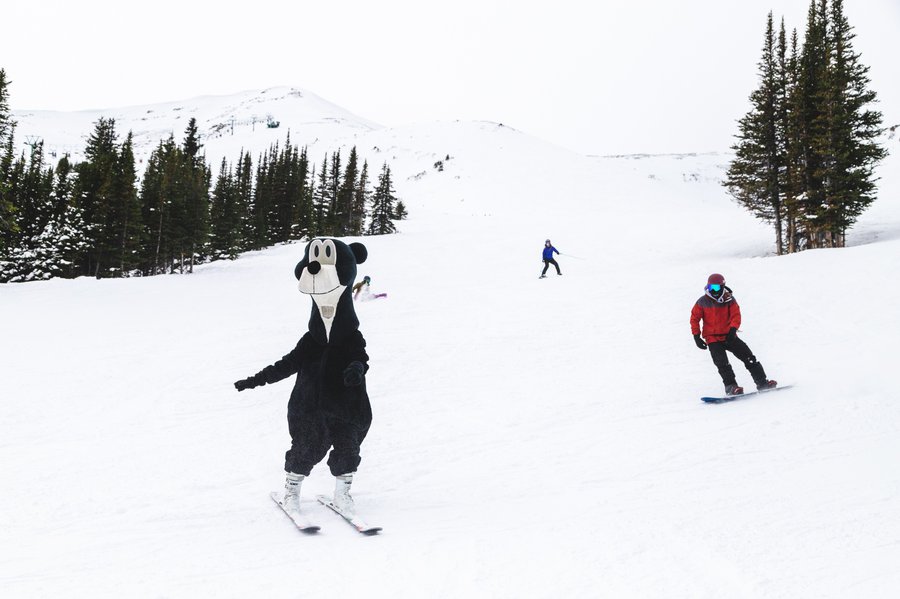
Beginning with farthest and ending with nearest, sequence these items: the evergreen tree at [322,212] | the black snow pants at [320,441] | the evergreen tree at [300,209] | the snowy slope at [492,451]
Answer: the evergreen tree at [322,212] < the evergreen tree at [300,209] < the black snow pants at [320,441] < the snowy slope at [492,451]

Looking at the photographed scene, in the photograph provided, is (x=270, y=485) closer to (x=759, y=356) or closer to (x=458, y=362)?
(x=458, y=362)

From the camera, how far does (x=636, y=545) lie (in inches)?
147

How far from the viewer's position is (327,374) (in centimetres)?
444

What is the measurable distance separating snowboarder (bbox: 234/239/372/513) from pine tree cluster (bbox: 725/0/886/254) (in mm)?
25926

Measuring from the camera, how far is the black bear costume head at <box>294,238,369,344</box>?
454 cm

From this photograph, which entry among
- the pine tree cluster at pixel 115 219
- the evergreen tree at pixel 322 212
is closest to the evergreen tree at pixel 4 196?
the pine tree cluster at pixel 115 219

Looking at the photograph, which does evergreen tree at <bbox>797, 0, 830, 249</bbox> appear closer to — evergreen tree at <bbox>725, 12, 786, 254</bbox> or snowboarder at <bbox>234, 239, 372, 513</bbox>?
evergreen tree at <bbox>725, 12, 786, 254</bbox>

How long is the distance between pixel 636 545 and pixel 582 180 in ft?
284

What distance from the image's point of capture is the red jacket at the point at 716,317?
7672 mm

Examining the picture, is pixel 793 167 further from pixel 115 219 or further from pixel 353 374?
pixel 115 219

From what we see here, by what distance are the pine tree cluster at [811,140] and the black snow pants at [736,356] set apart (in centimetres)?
2029

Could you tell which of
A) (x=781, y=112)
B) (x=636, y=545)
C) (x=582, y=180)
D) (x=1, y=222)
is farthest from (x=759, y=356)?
(x=582, y=180)

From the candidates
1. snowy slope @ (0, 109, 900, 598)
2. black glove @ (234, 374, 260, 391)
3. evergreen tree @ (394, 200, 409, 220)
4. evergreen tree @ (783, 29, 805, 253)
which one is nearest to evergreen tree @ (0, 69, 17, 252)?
snowy slope @ (0, 109, 900, 598)

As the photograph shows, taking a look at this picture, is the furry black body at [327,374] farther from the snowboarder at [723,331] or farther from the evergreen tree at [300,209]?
the evergreen tree at [300,209]
